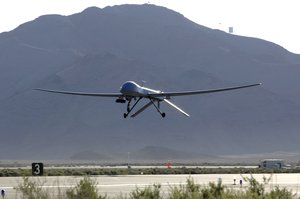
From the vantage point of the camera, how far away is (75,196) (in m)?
28.2

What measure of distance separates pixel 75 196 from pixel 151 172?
188 ft

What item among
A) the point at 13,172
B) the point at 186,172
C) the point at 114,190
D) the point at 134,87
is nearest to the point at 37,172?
the point at 114,190

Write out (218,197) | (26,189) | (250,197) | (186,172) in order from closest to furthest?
1. (250,197)
2. (218,197)
3. (26,189)
4. (186,172)

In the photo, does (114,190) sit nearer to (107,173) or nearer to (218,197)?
(218,197)

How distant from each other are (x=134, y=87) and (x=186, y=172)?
32200mm

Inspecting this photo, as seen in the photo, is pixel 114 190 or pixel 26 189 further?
pixel 114 190

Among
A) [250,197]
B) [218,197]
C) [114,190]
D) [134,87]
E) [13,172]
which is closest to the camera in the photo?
[250,197]

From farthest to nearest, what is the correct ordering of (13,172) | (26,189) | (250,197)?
1. (13,172)
2. (26,189)
3. (250,197)

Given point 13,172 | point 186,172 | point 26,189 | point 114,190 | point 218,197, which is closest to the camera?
point 218,197

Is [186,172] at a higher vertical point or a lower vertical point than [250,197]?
higher

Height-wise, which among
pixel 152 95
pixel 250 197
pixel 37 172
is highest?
pixel 152 95

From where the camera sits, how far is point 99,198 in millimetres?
26938

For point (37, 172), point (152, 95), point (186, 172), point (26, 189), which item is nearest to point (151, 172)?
point (186, 172)

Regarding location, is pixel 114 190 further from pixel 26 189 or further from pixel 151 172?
pixel 151 172
